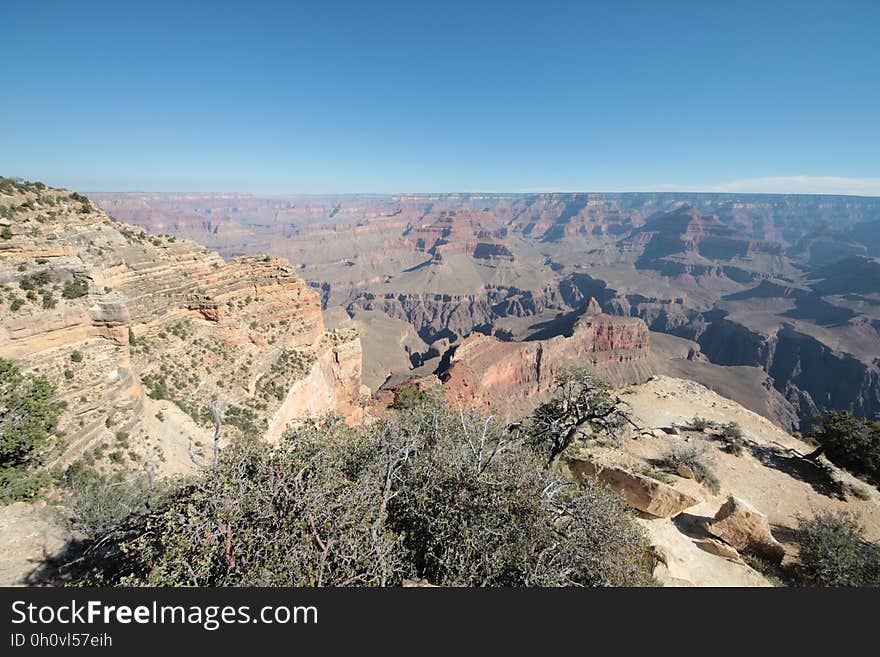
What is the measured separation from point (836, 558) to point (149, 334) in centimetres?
3089

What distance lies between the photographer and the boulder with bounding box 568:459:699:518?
555 inches

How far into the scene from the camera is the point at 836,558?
11.5m

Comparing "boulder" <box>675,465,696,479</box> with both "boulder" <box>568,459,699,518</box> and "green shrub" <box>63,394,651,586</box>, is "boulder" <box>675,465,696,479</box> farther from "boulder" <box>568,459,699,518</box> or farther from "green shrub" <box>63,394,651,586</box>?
"green shrub" <box>63,394,651,586</box>

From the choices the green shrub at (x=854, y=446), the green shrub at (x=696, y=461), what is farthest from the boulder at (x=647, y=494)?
the green shrub at (x=854, y=446)

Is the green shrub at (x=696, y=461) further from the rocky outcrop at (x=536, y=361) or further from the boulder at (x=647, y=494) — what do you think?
the rocky outcrop at (x=536, y=361)

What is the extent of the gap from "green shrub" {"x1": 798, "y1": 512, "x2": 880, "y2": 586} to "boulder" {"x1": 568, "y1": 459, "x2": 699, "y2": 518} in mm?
3472

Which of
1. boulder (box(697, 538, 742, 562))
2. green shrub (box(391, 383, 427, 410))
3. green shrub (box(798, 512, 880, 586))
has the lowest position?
green shrub (box(391, 383, 427, 410))

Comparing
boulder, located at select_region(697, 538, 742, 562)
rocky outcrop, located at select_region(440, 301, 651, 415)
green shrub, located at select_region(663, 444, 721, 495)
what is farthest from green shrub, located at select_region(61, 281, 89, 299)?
rocky outcrop, located at select_region(440, 301, 651, 415)

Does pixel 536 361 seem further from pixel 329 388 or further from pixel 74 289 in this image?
pixel 74 289

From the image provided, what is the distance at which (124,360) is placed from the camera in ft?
50.4

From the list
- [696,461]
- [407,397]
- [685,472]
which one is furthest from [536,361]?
[685,472]

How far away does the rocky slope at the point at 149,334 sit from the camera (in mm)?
13570

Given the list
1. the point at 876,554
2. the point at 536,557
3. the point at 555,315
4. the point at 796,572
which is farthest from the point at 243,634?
the point at 555,315

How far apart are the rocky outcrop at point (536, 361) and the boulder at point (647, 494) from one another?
25067 mm
